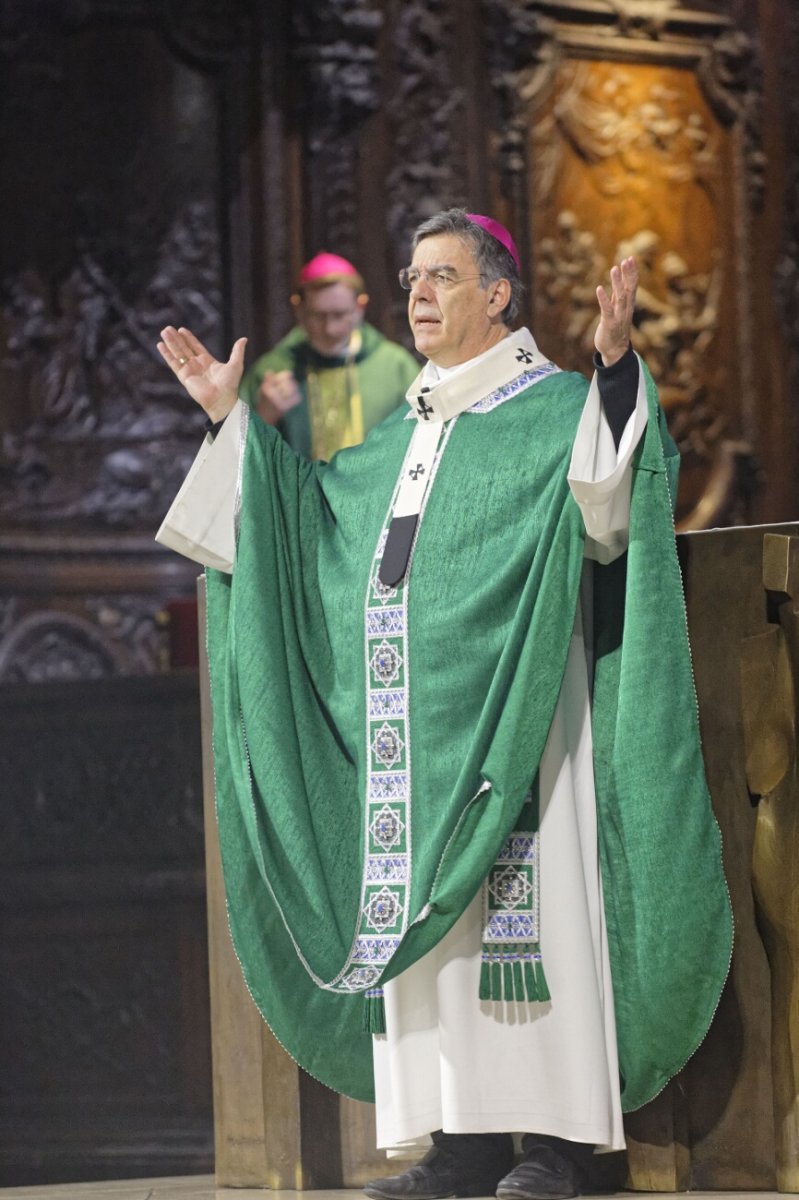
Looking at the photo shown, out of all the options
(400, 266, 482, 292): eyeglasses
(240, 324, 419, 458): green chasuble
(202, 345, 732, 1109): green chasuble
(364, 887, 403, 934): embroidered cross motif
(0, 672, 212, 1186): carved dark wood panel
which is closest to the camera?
(202, 345, 732, 1109): green chasuble

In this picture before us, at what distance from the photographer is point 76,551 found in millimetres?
7641

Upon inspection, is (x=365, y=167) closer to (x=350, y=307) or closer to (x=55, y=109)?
(x=350, y=307)

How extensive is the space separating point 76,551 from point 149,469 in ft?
1.35

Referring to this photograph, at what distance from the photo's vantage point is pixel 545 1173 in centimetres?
378

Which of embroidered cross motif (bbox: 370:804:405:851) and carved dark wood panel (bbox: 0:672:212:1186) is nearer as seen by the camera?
embroidered cross motif (bbox: 370:804:405:851)

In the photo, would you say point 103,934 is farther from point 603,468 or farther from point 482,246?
point 603,468

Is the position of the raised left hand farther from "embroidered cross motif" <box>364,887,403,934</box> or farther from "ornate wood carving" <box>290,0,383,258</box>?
"ornate wood carving" <box>290,0,383,258</box>

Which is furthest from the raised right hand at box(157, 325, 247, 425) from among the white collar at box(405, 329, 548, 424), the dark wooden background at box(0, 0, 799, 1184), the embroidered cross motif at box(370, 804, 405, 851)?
the dark wooden background at box(0, 0, 799, 1184)

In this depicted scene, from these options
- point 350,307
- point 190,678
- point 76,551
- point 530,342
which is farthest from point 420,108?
point 530,342

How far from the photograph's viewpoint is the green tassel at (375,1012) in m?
3.97

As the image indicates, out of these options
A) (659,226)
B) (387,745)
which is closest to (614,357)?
(387,745)

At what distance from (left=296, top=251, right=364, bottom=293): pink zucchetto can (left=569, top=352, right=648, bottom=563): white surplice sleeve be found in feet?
12.3

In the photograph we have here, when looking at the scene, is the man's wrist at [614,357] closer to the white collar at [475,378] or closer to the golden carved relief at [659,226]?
the white collar at [475,378]

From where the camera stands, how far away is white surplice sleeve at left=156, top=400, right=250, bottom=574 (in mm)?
4203
